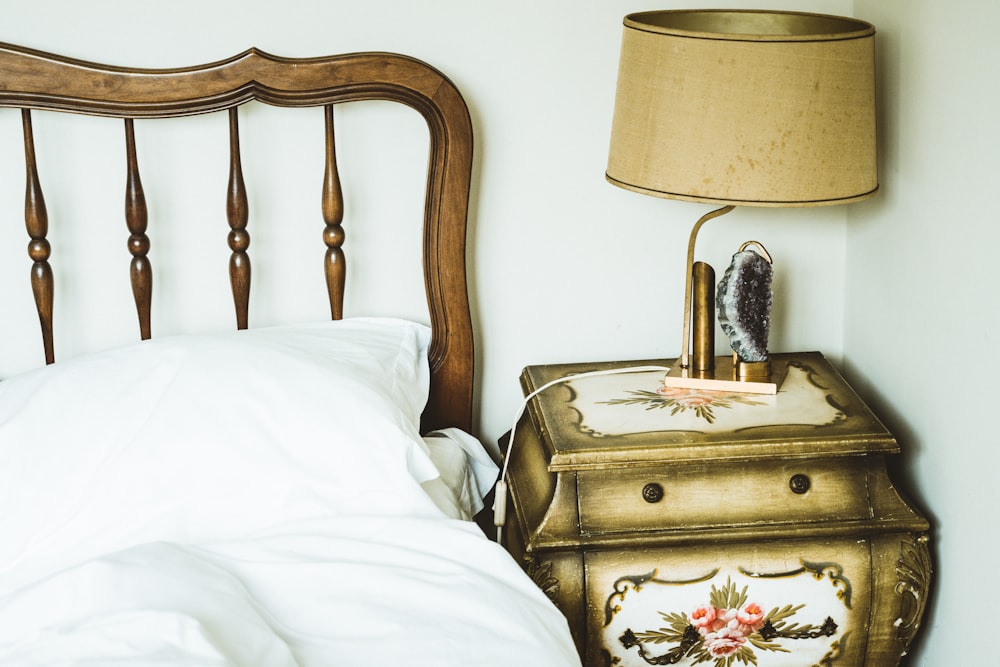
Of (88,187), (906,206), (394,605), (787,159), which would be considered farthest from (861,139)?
(88,187)

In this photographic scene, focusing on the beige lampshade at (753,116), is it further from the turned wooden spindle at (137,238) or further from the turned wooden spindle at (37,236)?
the turned wooden spindle at (37,236)

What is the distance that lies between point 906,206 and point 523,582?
0.80m

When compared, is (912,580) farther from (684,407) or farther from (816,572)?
(684,407)

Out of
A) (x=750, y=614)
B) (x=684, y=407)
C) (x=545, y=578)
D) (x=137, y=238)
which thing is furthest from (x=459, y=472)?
(x=137, y=238)

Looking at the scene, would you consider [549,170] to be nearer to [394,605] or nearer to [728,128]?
[728,128]

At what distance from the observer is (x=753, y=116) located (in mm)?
1251

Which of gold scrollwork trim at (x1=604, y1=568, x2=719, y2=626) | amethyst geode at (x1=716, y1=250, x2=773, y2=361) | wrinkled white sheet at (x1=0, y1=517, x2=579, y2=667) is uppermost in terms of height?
amethyst geode at (x1=716, y1=250, x2=773, y2=361)

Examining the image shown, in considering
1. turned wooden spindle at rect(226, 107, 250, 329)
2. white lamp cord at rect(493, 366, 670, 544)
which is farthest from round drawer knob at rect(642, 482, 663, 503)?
turned wooden spindle at rect(226, 107, 250, 329)

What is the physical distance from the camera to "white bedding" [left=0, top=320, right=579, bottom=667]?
981mm

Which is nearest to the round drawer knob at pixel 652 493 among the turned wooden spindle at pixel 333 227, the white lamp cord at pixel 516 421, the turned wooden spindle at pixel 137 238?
the white lamp cord at pixel 516 421

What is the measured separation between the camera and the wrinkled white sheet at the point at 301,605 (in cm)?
91

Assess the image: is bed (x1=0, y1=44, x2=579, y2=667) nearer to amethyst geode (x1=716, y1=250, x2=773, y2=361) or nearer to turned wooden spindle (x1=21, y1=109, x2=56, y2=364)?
turned wooden spindle (x1=21, y1=109, x2=56, y2=364)

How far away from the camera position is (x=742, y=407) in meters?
1.42

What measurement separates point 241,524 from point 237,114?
2.06 feet
